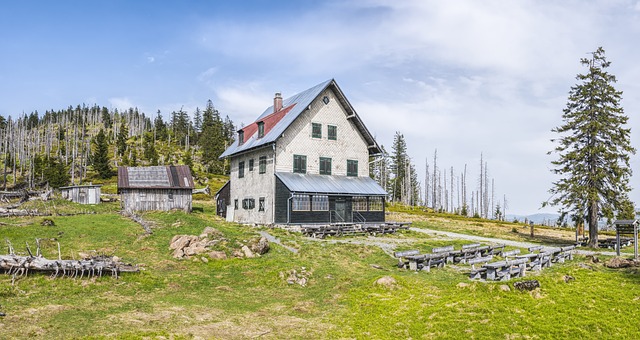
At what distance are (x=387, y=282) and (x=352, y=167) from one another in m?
25.3

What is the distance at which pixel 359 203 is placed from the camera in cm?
3906

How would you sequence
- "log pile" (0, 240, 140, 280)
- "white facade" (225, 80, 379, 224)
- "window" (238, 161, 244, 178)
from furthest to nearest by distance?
1. "window" (238, 161, 244, 178)
2. "white facade" (225, 80, 379, 224)
3. "log pile" (0, 240, 140, 280)

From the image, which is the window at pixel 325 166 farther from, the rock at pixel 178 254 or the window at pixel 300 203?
the rock at pixel 178 254

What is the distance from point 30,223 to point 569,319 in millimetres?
31537

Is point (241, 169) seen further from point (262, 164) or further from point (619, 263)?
point (619, 263)

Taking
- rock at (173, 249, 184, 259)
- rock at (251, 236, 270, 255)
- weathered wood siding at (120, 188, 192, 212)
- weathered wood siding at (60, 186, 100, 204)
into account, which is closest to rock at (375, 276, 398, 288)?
rock at (251, 236, 270, 255)

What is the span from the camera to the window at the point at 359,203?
3878cm

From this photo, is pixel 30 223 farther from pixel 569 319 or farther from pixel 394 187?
pixel 394 187

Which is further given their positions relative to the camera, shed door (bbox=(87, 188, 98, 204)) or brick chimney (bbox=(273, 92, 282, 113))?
shed door (bbox=(87, 188, 98, 204))

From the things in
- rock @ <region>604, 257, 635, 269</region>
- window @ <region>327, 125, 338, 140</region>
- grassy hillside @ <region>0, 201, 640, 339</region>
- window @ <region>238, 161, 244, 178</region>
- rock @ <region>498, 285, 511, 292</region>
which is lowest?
grassy hillside @ <region>0, 201, 640, 339</region>

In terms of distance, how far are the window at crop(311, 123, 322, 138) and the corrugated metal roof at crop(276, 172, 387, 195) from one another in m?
3.67

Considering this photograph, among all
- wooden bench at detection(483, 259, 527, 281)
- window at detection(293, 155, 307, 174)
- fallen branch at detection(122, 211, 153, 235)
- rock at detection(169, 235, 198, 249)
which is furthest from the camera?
window at detection(293, 155, 307, 174)

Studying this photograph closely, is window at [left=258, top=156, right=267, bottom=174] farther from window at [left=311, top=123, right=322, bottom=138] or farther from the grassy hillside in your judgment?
the grassy hillside

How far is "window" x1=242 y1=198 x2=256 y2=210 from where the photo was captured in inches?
1573
